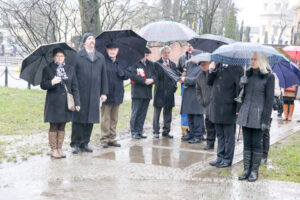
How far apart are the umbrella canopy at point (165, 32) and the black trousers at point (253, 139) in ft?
11.8

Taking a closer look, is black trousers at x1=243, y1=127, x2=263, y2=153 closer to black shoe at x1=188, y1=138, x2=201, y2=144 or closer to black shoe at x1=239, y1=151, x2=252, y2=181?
black shoe at x1=239, y1=151, x2=252, y2=181

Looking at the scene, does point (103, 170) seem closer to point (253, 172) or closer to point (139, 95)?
point (253, 172)

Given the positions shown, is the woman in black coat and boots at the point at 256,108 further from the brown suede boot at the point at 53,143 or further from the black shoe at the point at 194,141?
the brown suede boot at the point at 53,143

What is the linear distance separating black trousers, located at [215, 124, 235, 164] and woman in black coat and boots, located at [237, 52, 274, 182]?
661mm

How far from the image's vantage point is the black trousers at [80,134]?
27.2 ft

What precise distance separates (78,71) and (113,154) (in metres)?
1.58

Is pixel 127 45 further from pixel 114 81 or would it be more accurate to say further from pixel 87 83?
pixel 87 83

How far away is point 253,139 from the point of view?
22.3 feet

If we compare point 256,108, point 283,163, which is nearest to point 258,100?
point 256,108

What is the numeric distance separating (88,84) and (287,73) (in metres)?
3.42

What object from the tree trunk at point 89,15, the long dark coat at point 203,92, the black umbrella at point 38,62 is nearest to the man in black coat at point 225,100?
the long dark coat at point 203,92

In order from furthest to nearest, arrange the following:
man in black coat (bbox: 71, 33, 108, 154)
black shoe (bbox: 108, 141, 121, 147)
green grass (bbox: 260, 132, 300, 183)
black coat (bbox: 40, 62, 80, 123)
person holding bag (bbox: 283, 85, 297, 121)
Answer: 1. person holding bag (bbox: 283, 85, 297, 121)
2. black shoe (bbox: 108, 141, 121, 147)
3. man in black coat (bbox: 71, 33, 108, 154)
4. black coat (bbox: 40, 62, 80, 123)
5. green grass (bbox: 260, 132, 300, 183)

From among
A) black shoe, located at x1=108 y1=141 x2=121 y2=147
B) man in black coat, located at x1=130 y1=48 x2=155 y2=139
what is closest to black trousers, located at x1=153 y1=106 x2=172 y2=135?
man in black coat, located at x1=130 y1=48 x2=155 y2=139

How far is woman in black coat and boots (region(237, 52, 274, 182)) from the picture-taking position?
6.55 m
